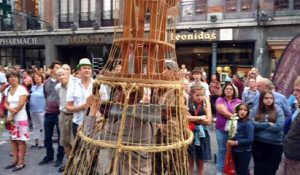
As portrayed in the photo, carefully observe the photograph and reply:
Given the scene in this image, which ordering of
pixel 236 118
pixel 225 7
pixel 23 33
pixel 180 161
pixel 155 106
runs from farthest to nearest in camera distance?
1. pixel 23 33
2. pixel 225 7
3. pixel 236 118
4. pixel 180 161
5. pixel 155 106

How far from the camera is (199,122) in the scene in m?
4.11

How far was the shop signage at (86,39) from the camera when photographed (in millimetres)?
15902

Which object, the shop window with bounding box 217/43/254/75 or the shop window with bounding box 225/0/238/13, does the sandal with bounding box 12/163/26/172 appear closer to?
the shop window with bounding box 217/43/254/75

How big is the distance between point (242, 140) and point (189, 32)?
10.5 m

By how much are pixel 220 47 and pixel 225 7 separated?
1739mm

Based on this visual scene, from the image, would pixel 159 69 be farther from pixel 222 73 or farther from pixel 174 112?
pixel 222 73

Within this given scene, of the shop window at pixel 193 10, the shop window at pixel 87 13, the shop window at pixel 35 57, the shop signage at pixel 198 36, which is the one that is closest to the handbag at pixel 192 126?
the shop signage at pixel 198 36

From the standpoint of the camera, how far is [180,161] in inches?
85.8

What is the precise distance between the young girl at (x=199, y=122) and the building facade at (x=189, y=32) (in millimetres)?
7100

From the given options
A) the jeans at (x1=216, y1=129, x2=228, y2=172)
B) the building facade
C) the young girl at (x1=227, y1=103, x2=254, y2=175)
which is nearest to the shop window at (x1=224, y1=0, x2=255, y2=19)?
the building facade

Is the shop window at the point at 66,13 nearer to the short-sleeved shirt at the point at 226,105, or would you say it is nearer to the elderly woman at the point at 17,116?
the elderly woman at the point at 17,116

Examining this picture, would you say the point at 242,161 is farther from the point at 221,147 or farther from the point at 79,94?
the point at 79,94

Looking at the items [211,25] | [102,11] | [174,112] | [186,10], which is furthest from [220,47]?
[174,112]

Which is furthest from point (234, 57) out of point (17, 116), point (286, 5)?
point (17, 116)
